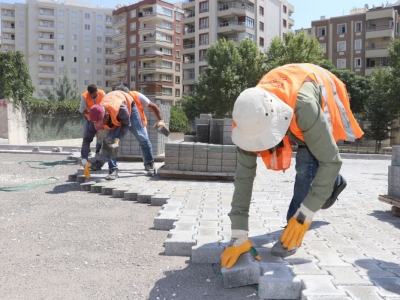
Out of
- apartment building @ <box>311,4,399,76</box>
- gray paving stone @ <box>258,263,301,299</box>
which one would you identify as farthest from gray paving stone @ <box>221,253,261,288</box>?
apartment building @ <box>311,4,399,76</box>

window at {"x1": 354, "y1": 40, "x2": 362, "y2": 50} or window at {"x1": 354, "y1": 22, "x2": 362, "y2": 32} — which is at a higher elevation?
window at {"x1": 354, "y1": 22, "x2": 362, "y2": 32}

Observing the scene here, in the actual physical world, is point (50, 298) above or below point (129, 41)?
below

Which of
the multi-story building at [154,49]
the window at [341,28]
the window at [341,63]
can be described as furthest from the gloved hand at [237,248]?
the multi-story building at [154,49]

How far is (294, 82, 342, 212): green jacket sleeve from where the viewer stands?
9.00ft

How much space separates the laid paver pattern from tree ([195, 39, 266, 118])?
2803cm

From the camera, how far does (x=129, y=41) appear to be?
214ft

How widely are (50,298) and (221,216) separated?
2.17 meters

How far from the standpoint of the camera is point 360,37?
177 feet

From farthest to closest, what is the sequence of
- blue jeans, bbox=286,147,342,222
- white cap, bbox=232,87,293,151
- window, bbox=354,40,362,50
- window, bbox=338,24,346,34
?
1. window, bbox=338,24,346,34
2. window, bbox=354,40,362,50
3. blue jeans, bbox=286,147,342,222
4. white cap, bbox=232,87,293,151

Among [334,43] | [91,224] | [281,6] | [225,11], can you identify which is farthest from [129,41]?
[91,224]

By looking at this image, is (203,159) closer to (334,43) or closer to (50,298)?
(50,298)

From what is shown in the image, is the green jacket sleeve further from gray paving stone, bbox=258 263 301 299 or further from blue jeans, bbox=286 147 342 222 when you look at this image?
blue jeans, bbox=286 147 342 222

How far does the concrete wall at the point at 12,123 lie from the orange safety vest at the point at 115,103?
17.8 metres

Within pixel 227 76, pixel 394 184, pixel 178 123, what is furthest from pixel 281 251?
pixel 227 76
